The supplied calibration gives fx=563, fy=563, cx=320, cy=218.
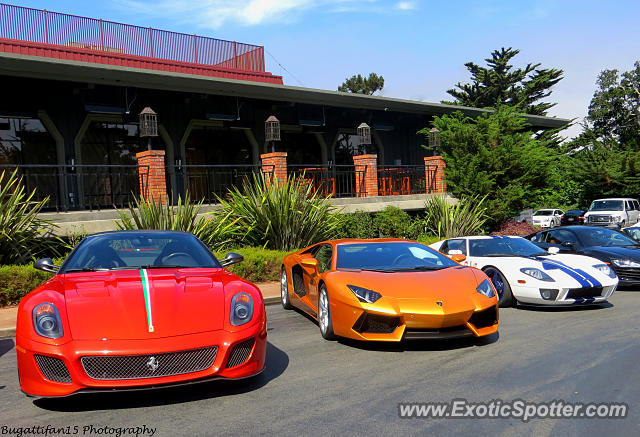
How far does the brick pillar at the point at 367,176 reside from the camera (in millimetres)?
18969

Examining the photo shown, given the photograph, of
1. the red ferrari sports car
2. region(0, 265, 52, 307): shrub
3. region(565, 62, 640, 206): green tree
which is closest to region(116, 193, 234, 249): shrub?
region(0, 265, 52, 307): shrub

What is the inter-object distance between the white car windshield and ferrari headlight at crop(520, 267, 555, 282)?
75.3ft

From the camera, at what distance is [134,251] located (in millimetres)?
6281

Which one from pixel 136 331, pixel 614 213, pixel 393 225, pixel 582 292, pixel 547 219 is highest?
pixel 136 331

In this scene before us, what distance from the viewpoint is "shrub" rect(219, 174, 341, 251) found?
13.0 meters

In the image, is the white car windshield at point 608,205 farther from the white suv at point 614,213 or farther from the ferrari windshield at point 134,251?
the ferrari windshield at point 134,251

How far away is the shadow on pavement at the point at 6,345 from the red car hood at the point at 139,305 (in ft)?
8.40

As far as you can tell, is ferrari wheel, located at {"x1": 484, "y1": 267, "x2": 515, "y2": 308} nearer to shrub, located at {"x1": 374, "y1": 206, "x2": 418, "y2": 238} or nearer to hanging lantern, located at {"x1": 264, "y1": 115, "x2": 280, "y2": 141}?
shrub, located at {"x1": 374, "y1": 206, "x2": 418, "y2": 238}

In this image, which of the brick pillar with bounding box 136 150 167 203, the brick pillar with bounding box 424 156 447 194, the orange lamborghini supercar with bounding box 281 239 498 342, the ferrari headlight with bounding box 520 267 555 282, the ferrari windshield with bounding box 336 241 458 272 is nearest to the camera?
the orange lamborghini supercar with bounding box 281 239 498 342

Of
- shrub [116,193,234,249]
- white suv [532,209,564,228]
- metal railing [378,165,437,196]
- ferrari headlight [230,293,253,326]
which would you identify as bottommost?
white suv [532,209,564,228]

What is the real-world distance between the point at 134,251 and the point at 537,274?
19.1 feet

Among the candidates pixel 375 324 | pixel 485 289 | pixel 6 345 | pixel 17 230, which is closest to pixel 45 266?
pixel 6 345

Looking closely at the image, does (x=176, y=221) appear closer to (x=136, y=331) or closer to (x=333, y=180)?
(x=333, y=180)

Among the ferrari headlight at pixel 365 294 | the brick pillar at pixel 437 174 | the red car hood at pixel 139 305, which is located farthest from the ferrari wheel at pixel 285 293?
the brick pillar at pixel 437 174
